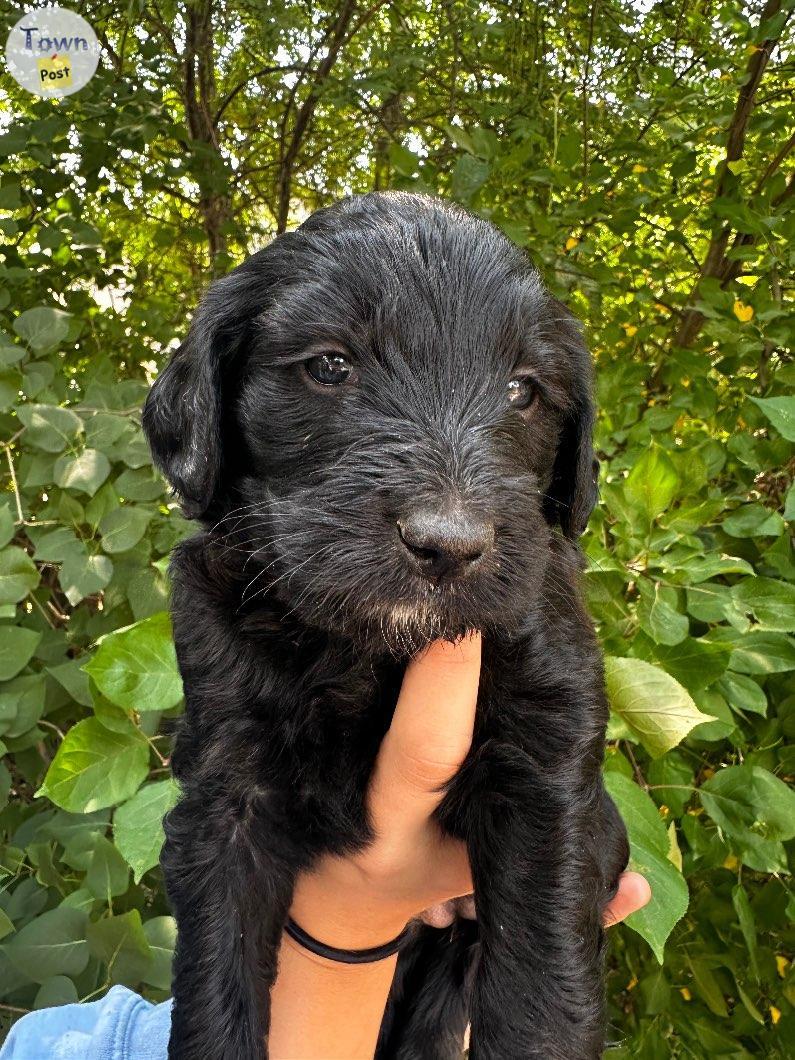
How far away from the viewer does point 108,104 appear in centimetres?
321

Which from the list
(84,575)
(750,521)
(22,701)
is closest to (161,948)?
(22,701)

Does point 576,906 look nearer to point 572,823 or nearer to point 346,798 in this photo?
point 572,823

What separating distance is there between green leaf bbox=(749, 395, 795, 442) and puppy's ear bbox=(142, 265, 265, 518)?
925mm

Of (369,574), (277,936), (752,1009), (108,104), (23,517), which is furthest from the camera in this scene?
(108,104)

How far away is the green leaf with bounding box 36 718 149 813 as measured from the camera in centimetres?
163

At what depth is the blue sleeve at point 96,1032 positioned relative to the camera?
1.55m

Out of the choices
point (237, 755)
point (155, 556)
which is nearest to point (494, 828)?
point (237, 755)

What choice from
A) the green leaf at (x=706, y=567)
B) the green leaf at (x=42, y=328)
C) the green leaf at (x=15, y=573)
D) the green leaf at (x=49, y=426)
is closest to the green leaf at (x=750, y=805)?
the green leaf at (x=706, y=567)

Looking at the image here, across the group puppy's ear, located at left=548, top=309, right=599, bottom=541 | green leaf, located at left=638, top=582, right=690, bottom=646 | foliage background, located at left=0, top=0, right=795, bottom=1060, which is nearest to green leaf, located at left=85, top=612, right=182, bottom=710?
foliage background, located at left=0, top=0, right=795, bottom=1060

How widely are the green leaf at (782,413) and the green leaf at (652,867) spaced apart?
68cm

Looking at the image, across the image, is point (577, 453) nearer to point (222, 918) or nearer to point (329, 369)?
point (329, 369)

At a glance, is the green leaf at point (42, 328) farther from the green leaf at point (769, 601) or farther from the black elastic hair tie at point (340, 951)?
the green leaf at point (769, 601)

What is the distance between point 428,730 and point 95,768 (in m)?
0.68

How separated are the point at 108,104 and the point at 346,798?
269 centimetres
